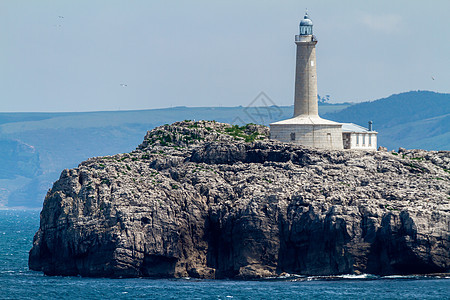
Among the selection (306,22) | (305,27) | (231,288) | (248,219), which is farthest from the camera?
(306,22)

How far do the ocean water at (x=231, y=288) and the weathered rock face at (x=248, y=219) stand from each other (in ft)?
6.55

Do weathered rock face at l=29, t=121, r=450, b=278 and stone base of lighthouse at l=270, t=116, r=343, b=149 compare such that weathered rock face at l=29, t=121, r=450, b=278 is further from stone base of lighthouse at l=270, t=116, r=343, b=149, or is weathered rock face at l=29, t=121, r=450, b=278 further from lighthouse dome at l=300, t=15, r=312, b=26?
lighthouse dome at l=300, t=15, r=312, b=26

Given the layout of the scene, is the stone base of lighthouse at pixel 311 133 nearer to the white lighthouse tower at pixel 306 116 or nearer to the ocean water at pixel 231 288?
the white lighthouse tower at pixel 306 116

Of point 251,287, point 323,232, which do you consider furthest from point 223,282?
point 323,232

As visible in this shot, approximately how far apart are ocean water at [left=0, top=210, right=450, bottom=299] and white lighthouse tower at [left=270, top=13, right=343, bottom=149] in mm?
21172

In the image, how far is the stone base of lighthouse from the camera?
4218 inches

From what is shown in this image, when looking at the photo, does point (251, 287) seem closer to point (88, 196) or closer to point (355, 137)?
point (88, 196)

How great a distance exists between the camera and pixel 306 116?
109 meters

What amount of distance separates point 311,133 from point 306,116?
113 inches

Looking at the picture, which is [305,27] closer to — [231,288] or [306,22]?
[306,22]

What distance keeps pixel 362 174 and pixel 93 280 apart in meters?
29.0

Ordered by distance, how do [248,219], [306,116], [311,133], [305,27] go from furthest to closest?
[305,27] < [306,116] < [311,133] < [248,219]

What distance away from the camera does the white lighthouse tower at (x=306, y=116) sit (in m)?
107

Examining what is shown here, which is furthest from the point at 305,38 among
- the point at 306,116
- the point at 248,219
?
the point at 248,219
